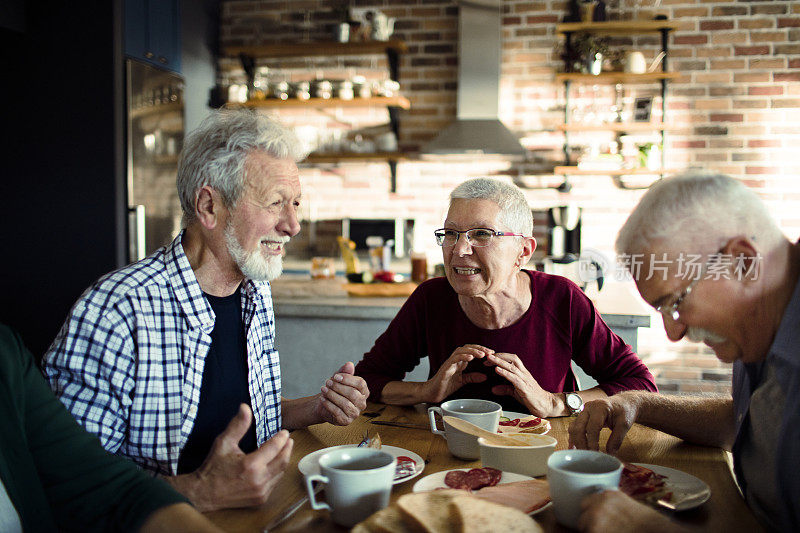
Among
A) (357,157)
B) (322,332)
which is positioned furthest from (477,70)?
(322,332)

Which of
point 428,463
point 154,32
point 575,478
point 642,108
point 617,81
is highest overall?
point 154,32

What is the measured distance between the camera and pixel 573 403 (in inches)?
64.7

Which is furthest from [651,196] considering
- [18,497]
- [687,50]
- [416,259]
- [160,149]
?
[687,50]

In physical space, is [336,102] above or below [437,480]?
above

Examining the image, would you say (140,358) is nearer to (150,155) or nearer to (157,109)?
(150,155)

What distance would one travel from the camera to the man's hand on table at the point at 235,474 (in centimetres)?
107

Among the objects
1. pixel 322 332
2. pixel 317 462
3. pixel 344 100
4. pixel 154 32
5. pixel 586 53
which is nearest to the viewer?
pixel 317 462

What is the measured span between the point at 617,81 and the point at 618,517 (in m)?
4.22

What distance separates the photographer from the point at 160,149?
160 inches

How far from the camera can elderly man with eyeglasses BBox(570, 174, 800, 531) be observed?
1037 millimetres

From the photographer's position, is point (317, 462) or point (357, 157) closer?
point (317, 462)

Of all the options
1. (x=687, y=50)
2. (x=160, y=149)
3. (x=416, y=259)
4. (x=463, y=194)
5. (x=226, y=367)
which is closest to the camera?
(x=226, y=367)

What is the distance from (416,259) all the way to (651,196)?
2.62 metres

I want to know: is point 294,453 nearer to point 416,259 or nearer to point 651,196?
point 651,196
